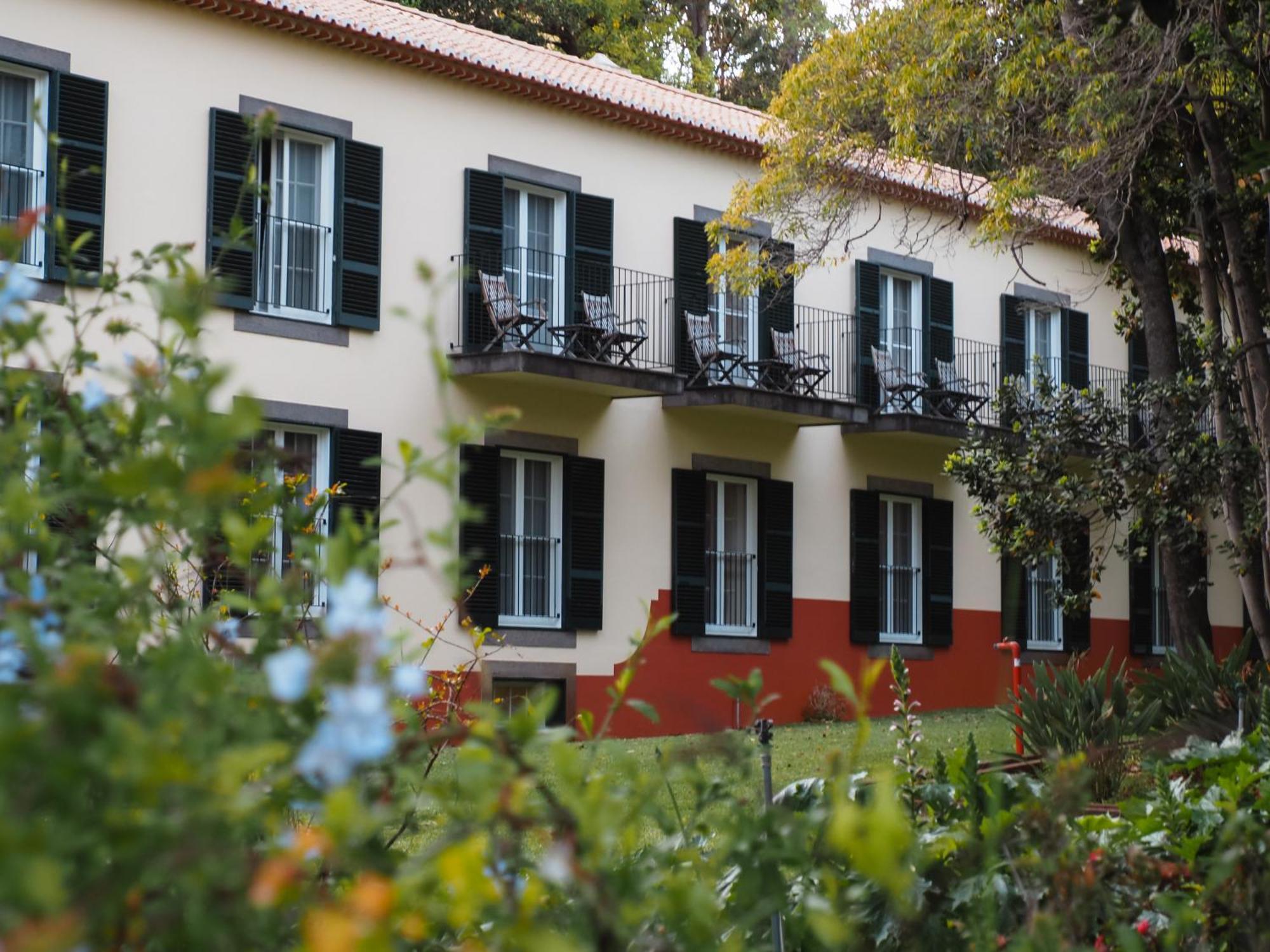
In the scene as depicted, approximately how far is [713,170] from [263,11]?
6232mm

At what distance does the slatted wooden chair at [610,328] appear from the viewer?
17484 millimetres

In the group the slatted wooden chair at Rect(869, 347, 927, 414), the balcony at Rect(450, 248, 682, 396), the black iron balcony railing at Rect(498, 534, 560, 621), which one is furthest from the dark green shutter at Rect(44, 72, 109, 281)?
the slatted wooden chair at Rect(869, 347, 927, 414)

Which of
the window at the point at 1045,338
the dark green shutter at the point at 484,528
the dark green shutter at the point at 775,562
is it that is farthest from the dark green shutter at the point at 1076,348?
the dark green shutter at the point at 484,528

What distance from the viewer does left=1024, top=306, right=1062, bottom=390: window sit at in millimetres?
23891

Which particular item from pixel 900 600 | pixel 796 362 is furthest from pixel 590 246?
pixel 900 600

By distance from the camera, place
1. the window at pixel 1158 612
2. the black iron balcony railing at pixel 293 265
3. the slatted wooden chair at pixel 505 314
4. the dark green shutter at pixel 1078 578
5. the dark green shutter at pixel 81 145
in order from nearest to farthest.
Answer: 1. the dark green shutter at pixel 81 145
2. the black iron balcony railing at pixel 293 265
3. the slatted wooden chair at pixel 505 314
4. the dark green shutter at pixel 1078 578
5. the window at pixel 1158 612

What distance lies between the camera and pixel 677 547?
19.1 meters

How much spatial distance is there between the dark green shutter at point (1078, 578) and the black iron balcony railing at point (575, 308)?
4790 millimetres

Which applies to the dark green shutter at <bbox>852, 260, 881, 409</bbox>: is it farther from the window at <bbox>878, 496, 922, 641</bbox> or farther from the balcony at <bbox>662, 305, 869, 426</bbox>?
the window at <bbox>878, 496, 922, 641</bbox>

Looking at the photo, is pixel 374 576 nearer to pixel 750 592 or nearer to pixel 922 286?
pixel 750 592

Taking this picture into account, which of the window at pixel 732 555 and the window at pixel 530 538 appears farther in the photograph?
the window at pixel 732 555

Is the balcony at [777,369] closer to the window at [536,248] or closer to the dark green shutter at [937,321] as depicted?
the dark green shutter at [937,321]

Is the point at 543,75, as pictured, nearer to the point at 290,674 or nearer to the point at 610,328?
the point at 610,328

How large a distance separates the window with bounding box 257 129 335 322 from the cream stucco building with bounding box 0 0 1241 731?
0.03 meters
